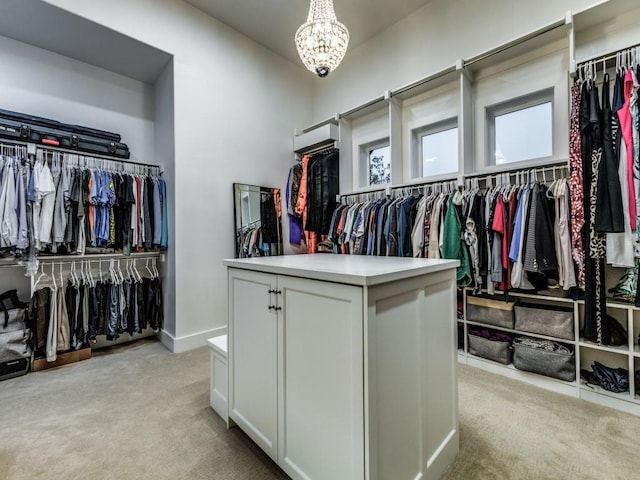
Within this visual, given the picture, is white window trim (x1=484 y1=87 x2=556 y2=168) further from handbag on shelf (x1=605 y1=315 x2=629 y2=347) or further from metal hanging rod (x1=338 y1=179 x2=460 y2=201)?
handbag on shelf (x1=605 y1=315 x2=629 y2=347)

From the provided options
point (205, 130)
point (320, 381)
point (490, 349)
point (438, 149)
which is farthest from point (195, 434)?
point (438, 149)

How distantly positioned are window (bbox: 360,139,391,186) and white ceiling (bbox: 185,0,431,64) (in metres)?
1.26

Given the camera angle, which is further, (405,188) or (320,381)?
(405,188)

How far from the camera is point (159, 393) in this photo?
2113 millimetres

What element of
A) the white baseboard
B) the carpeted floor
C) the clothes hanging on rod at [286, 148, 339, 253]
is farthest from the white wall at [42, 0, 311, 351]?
the carpeted floor

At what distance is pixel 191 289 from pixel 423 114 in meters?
3.03

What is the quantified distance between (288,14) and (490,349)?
3766mm

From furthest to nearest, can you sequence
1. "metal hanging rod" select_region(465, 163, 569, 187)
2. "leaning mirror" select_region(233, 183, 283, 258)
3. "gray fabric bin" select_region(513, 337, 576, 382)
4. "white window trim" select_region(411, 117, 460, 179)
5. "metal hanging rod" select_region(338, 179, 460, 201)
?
"leaning mirror" select_region(233, 183, 283, 258) < "white window trim" select_region(411, 117, 460, 179) < "metal hanging rod" select_region(338, 179, 460, 201) < "metal hanging rod" select_region(465, 163, 569, 187) < "gray fabric bin" select_region(513, 337, 576, 382)

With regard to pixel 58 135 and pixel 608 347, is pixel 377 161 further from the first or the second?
pixel 58 135

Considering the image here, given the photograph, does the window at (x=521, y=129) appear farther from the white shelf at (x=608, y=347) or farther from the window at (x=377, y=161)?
the white shelf at (x=608, y=347)

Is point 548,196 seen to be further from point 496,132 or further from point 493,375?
point 493,375

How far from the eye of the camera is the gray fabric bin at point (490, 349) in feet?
7.67

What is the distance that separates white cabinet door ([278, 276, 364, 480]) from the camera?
3.30 feet

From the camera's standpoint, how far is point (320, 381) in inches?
44.6
